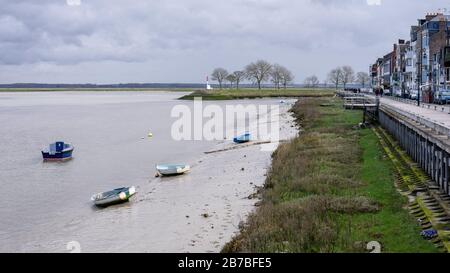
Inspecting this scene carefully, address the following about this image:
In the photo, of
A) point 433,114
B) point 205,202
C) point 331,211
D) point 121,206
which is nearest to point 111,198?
point 121,206

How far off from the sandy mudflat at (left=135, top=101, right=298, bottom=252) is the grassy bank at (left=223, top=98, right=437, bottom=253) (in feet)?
4.82

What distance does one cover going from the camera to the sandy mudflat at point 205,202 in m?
20.2

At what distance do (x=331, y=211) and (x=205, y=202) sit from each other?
9491mm

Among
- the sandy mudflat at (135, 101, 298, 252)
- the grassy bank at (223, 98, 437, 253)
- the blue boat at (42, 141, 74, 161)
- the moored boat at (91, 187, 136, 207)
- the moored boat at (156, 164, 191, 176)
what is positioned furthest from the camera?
the blue boat at (42, 141, 74, 161)

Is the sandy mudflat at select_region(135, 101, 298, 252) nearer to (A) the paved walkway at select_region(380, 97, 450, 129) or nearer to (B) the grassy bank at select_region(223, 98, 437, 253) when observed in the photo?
(B) the grassy bank at select_region(223, 98, 437, 253)

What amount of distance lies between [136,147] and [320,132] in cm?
2014

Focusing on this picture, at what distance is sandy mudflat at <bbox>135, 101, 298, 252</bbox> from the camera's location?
20.2m

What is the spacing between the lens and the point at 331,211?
1891 cm

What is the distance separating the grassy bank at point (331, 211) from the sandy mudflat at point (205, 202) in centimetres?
147

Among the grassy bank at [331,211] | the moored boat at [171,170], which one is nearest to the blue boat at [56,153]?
the moored boat at [171,170]

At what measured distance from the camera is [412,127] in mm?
28531

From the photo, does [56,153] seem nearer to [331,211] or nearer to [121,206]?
[121,206]

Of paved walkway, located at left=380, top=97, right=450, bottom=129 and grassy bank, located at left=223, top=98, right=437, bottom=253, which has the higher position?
paved walkway, located at left=380, top=97, right=450, bottom=129

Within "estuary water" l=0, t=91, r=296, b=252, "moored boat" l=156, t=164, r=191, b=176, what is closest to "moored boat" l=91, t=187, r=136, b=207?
"estuary water" l=0, t=91, r=296, b=252
